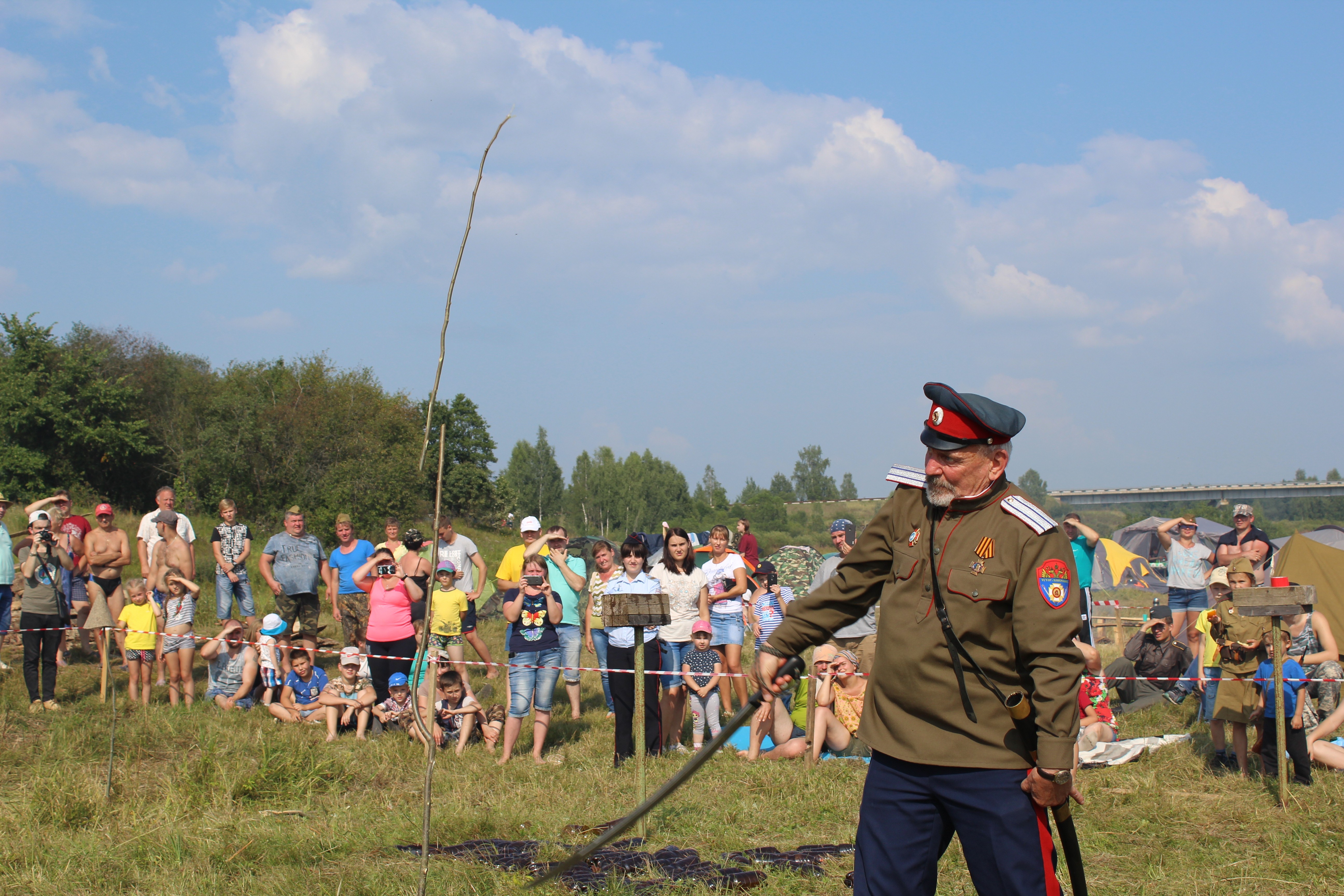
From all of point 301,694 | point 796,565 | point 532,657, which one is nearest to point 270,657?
point 301,694

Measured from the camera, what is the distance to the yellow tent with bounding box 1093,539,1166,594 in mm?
23594

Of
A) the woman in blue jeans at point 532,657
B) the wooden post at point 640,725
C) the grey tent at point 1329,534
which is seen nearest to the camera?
the wooden post at point 640,725

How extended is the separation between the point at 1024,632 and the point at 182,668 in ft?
29.4

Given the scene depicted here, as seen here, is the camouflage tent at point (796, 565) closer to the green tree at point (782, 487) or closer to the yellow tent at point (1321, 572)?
the yellow tent at point (1321, 572)

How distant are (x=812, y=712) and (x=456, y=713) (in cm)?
304

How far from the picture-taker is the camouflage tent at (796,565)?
67.0ft

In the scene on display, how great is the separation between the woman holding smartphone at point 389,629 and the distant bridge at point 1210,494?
60355 mm

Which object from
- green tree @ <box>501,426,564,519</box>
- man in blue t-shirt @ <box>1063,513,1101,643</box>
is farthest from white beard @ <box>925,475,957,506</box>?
green tree @ <box>501,426,564,519</box>

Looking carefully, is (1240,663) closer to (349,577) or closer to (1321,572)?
(1321,572)

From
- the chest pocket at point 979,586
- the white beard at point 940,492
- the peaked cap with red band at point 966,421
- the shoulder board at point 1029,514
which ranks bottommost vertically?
the chest pocket at point 979,586

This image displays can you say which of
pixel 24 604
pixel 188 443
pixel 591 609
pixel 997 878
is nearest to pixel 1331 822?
pixel 997 878

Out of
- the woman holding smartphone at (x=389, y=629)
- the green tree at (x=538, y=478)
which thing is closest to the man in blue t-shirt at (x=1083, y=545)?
the woman holding smartphone at (x=389, y=629)

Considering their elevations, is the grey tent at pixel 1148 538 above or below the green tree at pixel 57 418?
below

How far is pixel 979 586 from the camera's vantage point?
2818mm
